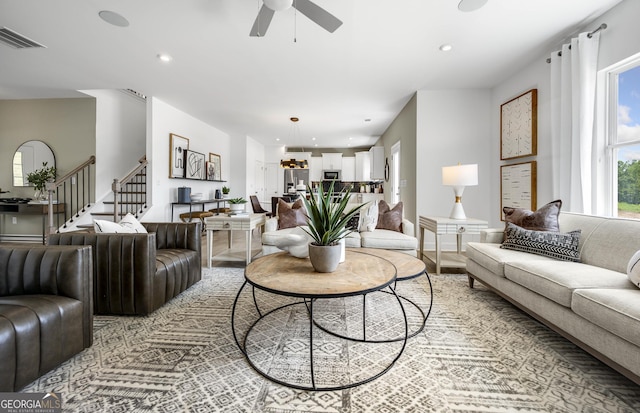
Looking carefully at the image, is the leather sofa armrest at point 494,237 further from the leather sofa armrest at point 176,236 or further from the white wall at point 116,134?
the white wall at point 116,134

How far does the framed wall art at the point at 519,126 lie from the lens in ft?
11.3

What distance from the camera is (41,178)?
4859mm

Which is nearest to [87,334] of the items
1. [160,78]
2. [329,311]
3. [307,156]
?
[329,311]

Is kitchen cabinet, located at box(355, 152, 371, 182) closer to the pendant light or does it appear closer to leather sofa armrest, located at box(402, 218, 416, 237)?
the pendant light

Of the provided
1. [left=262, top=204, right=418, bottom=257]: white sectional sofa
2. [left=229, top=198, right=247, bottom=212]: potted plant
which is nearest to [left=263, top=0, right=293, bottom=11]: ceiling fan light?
[left=262, top=204, right=418, bottom=257]: white sectional sofa

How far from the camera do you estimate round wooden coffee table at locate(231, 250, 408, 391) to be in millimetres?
1305

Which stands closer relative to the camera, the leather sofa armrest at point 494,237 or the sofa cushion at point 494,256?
the sofa cushion at point 494,256

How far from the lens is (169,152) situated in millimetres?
5242

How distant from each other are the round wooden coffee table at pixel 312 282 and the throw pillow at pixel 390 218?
1645mm

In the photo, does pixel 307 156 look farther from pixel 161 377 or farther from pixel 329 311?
pixel 161 377

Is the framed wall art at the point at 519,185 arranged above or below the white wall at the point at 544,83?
below

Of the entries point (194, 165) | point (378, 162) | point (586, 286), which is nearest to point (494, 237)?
point (586, 286)

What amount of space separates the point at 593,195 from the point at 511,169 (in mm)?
1307

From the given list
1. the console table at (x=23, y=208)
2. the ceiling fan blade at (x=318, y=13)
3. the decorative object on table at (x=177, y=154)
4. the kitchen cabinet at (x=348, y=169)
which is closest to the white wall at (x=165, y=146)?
the decorative object on table at (x=177, y=154)
